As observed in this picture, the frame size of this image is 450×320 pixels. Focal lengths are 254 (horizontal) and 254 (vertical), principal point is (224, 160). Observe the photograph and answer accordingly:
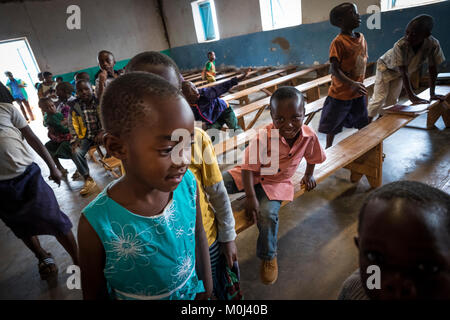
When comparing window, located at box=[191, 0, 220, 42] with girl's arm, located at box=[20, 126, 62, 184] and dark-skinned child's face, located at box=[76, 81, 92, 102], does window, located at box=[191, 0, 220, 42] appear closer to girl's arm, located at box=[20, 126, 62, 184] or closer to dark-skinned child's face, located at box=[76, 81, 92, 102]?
dark-skinned child's face, located at box=[76, 81, 92, 102]

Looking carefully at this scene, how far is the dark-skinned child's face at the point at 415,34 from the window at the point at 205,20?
7469 millimetres

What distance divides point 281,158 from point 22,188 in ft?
5.61

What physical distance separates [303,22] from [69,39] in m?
8.65

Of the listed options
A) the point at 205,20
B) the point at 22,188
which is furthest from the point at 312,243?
the point at 205,20

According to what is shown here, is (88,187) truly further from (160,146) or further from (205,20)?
(205,20)

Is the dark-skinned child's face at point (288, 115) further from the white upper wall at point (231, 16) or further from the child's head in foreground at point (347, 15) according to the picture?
the white upper wall at point (231, 16)

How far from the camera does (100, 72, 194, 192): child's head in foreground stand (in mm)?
621

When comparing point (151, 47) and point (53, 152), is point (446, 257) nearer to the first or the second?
point (53, 152)

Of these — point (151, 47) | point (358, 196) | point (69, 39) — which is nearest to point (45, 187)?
point (358, 196)

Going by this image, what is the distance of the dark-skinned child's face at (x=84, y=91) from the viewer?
9.61 ft

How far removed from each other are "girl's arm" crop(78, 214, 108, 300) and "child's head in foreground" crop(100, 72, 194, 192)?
199mm

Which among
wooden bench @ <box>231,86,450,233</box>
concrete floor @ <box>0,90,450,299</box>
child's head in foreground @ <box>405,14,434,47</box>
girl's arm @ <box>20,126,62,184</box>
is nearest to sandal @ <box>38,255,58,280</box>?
concrete floor @ <box>0,90,450,299</box>

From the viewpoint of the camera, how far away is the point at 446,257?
0.53 m

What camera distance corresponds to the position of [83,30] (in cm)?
994
